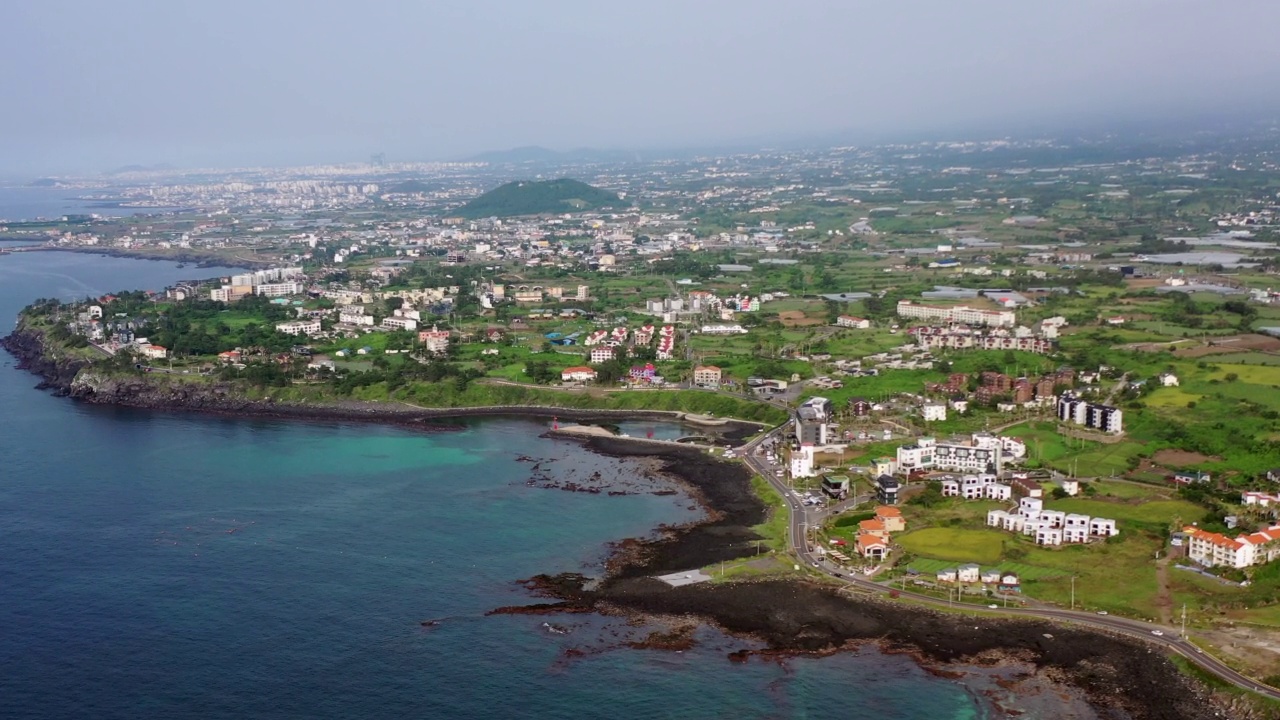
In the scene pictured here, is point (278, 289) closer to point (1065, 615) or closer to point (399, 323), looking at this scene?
point (399, 323)

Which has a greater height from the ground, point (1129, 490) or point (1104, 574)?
point (1129, 490)

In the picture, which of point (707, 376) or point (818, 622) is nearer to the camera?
point (818, 622)

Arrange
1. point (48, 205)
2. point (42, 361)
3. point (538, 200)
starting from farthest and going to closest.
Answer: point (48, 205), point (538, 200), point (42, 361)

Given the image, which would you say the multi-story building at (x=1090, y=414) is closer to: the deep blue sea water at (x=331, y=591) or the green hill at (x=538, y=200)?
the deep blue sea water at (x=331, y=591)

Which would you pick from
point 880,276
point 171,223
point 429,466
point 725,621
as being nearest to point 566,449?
point 429,466

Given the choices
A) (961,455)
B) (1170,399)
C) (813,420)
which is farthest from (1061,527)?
(1170,399)

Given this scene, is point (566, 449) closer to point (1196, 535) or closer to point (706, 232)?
point (1196, 535)

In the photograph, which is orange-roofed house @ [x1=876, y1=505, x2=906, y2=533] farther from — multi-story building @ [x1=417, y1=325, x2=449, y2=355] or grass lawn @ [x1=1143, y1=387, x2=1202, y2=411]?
multi-story building @ [x1=417, y1=325, x2=449, y2=355]

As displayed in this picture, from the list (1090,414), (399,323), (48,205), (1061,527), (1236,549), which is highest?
(48,205)
